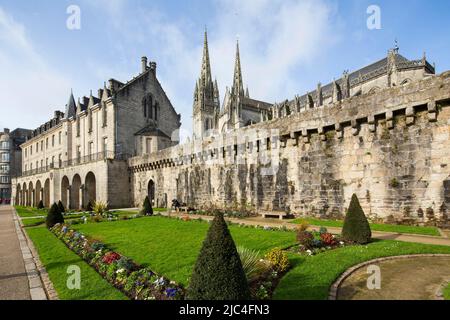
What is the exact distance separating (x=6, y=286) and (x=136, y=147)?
97.1 ft

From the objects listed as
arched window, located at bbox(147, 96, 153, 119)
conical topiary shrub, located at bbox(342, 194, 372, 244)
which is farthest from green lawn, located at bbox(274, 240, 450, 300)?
arched window, located at bbox(147, 96, 153, 119)

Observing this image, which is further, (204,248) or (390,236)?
(390,236)

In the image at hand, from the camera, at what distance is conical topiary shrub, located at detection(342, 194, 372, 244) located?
8.60 meters

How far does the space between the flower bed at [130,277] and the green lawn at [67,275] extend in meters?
0.19

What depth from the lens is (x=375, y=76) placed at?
35.7m

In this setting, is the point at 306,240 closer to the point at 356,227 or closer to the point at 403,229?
the point at 356,227

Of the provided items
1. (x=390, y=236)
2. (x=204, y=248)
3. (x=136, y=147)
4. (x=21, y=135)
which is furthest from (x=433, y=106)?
(x=21, y=135)

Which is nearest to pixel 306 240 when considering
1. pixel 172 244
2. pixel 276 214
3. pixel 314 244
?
pixel 314 244

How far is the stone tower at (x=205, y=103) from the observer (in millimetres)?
64000

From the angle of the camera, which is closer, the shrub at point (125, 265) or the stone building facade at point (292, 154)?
the shrub at point (125, 265)

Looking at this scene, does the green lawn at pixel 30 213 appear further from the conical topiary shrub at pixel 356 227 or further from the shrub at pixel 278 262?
the conical topiary shrub at pixel 356 227

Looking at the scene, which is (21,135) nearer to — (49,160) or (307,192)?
(49,160)

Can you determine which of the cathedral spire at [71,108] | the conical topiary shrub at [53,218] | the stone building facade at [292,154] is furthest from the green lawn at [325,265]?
the cathedral spire at [71,108]
